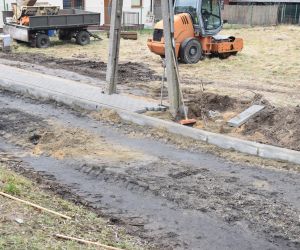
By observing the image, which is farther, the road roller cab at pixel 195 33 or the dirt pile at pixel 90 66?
the road roller cab at pixel 195 33

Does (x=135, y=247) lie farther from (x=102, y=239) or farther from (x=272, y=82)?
(x=272, y=82)

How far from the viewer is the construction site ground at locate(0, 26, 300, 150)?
9555 millimetres

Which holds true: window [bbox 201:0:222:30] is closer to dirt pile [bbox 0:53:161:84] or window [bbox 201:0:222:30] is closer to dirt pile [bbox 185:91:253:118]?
dirt pile [bbox 0:53:161:84]

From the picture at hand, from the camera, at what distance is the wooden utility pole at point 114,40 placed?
11.2 meters

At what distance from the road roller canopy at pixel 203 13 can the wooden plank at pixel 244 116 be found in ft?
27.2

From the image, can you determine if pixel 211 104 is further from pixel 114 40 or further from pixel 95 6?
pixel 95 6

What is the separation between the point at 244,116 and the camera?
32.4 feet

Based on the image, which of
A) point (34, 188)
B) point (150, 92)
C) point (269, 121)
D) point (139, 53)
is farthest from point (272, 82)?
point (34, 188)

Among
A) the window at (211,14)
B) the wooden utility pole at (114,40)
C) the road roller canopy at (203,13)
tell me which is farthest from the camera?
the window at (211,14)

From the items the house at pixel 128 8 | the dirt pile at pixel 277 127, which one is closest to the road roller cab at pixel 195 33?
the dirt pile at pixel 277 127

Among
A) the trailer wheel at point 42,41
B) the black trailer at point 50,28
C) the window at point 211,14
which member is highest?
the window at point 211,14

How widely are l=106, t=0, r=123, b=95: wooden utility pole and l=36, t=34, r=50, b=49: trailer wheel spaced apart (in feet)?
35.2

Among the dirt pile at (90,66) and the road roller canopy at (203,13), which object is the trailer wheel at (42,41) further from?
the road roller canopy at (203,13)

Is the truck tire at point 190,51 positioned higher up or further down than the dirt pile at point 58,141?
higher up
